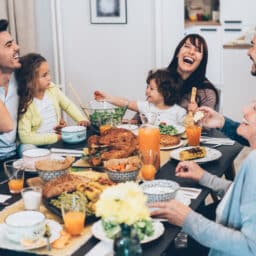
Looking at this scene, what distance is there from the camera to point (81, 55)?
5191 mm

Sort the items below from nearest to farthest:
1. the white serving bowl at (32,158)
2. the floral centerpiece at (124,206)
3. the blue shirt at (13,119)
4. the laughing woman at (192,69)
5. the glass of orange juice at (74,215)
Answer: the floral centerpiece at (124,206), the glass of orange juice at (74,215), the white serving bowl at (32,158), the blue shirt at (13,119), the laughing woman at (192,69)

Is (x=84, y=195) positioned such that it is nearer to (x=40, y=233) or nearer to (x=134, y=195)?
(x=40, y=233)

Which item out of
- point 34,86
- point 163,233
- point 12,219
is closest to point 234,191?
point 163,233

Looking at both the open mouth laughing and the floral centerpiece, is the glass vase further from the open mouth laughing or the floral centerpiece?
the open mouth laughing

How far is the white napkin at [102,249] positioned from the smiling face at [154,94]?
5.59 ft

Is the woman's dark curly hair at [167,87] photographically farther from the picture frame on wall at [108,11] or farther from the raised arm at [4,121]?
the picture frame on wall at [108,11]

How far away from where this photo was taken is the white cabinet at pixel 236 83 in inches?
206

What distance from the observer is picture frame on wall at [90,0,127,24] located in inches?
195

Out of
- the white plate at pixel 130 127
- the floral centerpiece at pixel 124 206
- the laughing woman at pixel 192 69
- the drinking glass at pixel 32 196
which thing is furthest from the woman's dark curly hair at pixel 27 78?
the floral centerpiece at pixel 124 206

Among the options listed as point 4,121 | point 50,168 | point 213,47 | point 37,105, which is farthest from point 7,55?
point 213,47

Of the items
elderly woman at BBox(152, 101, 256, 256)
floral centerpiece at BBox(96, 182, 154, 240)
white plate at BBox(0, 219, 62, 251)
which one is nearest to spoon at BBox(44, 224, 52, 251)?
white plate at BBox(0, 219, 62, 251)

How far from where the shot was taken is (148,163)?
7.52 ft

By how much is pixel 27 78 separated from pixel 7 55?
176 mm

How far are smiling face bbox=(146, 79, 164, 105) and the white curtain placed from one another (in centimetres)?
145
